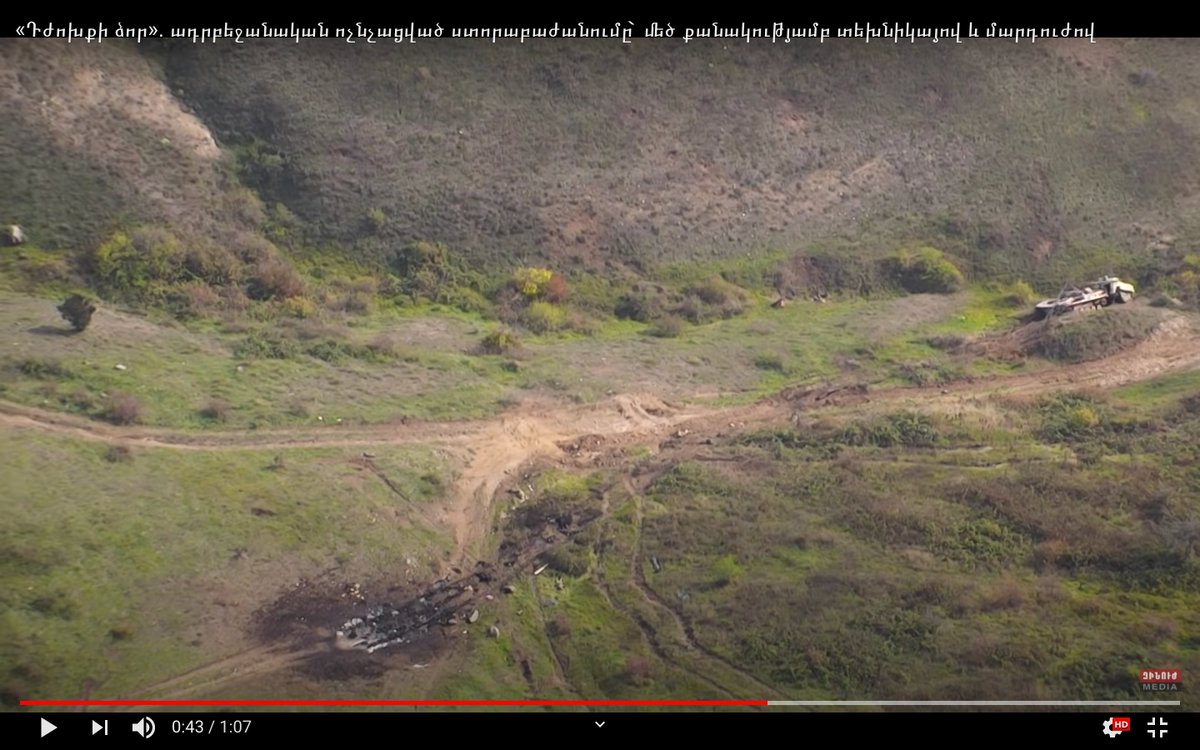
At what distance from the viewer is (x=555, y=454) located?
33.5 metres

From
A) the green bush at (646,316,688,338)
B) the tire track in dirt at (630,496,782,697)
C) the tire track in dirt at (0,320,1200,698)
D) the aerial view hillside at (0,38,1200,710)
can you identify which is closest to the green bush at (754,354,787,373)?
the aerial view hillside at (0,38,1200,710)

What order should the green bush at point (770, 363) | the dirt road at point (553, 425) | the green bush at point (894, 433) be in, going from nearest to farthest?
1. the dirt road at point (553, 425)
2. the green bush at point (894, 433)
3. the green bush at point (770, 363)

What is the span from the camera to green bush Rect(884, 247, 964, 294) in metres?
47.2

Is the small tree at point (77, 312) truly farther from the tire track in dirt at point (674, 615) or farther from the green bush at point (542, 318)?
the tire track in dirt at point (674, 615)

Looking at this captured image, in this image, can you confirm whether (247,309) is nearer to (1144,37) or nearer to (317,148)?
(317,148)

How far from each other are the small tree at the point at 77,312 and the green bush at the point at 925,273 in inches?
1200

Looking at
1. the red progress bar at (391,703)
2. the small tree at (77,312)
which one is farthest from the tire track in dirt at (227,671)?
the small tree at (77,312)

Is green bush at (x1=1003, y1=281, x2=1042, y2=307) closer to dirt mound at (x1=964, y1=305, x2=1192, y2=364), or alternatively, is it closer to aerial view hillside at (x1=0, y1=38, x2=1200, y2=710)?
aerial view hillside at (x1=0, y1=38, x2=1200, y2=710)

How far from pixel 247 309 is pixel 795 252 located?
2223 cm

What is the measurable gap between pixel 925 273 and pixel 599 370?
1665 cm

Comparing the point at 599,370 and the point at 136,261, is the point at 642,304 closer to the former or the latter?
the point at 599,370

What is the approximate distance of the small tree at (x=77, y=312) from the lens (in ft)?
115

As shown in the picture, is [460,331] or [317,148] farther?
[317,148]
